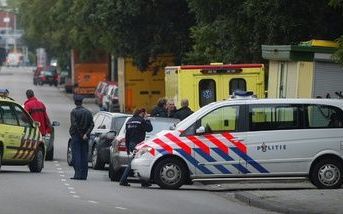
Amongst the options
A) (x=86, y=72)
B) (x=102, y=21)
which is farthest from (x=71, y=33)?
(x=102, y=21)

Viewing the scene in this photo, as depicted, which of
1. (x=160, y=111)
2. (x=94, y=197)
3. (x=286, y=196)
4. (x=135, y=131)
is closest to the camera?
(x=94, y=197)

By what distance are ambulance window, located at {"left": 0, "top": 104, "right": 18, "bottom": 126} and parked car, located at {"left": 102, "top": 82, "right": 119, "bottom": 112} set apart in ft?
91.7

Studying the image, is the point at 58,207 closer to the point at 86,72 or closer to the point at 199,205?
the point at 199,205

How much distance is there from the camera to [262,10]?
26.9 meters

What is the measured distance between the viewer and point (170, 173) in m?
18.8

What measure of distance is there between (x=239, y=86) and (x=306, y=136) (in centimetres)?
734

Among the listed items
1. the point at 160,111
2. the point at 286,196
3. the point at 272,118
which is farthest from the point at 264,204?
the point at 160,111

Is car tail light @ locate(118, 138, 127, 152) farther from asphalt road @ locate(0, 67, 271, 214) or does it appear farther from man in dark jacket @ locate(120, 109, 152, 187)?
asphalt road @ locate(0, 67, 271, 214)

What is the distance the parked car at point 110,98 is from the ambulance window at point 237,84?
24095mm

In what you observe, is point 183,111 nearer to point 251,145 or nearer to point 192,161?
point 192,161

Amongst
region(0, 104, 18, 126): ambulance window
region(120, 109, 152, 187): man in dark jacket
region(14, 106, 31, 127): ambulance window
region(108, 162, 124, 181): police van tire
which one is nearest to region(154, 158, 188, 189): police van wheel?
region(120, 109, 152, 187): man in dark jacket

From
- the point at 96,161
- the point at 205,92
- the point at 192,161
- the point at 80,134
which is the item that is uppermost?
the point at 205,92

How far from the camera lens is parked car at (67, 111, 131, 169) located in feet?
78.3

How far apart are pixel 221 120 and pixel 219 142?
432 mm
